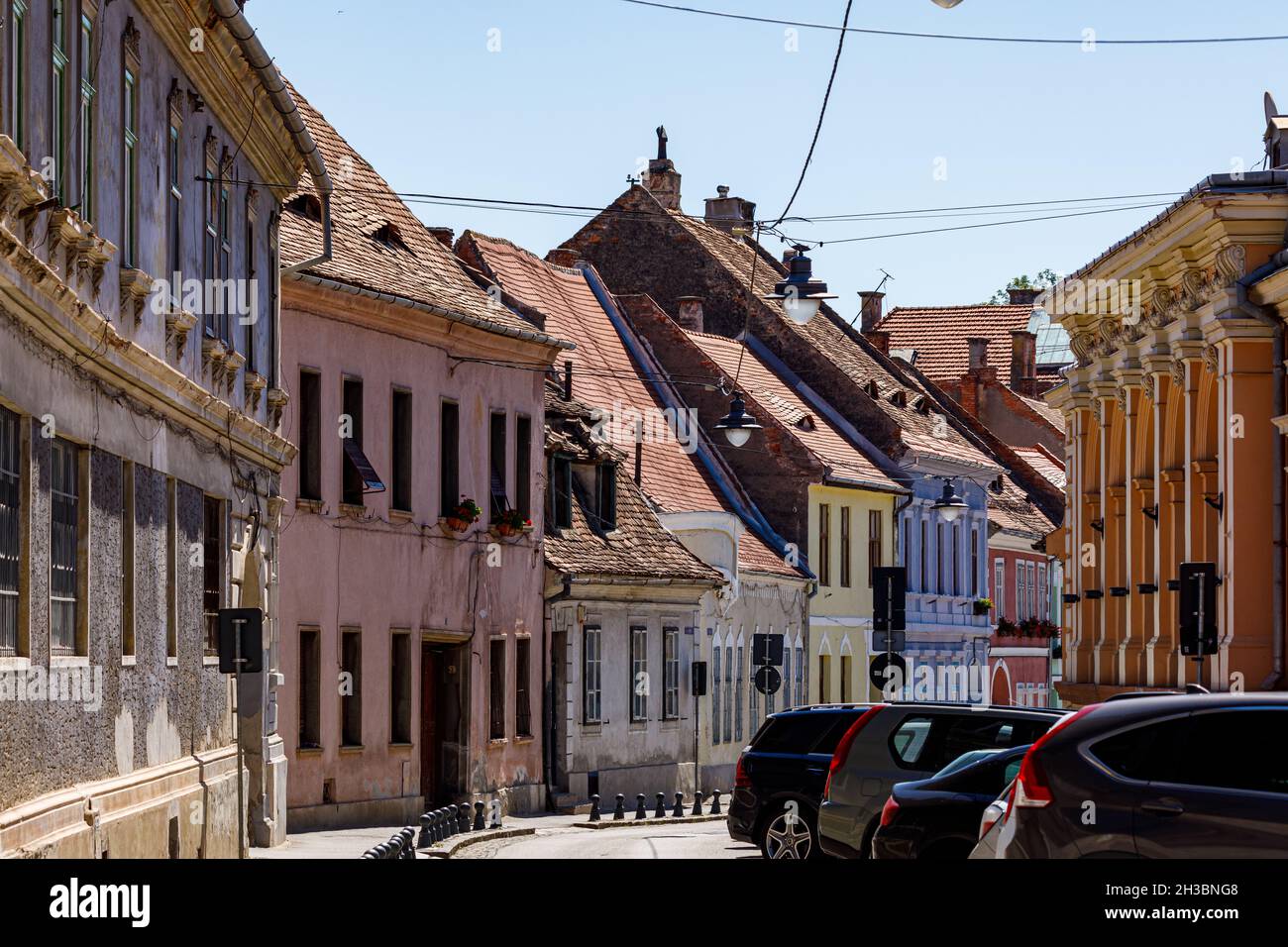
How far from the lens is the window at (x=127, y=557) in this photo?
1802cm

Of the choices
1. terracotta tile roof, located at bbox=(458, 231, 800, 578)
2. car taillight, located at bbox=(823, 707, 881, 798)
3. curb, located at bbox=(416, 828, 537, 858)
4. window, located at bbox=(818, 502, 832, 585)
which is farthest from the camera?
window, located at bbox=(818, 502, 832, 585)

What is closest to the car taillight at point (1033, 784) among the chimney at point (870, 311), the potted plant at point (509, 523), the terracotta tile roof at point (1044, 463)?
the potted plant at point (509, 523)

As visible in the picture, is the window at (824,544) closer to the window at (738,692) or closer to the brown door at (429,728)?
the window at (738,692)

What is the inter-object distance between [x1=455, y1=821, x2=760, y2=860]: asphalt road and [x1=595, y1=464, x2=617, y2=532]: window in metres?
8.64

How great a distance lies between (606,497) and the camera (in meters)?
42.4

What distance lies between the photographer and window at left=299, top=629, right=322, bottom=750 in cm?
3098

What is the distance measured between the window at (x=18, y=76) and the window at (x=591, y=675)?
85.8ft

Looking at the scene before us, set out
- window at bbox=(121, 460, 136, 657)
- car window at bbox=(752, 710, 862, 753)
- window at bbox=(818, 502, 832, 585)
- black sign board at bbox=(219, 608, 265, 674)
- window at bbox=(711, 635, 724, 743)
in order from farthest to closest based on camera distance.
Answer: window at bbox=(818, 502, 832, 585) < window at bbox=(711, 635, 724, 743) < car window at bbox=(752, 710, 862, 753) < black sign board at bbox=(219, 608, 265, 674) < window at bbox=(121, 460, 136, 657)

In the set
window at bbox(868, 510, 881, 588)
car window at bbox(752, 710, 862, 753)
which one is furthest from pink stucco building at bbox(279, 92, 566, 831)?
window at bbox(868, 510, 881, 588)

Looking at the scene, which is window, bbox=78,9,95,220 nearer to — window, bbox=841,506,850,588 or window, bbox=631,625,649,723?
window, bbox=631,625,649,723

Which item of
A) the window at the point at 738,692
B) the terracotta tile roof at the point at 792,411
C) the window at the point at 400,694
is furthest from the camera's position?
the terracotta tile roof at the point at 792,411

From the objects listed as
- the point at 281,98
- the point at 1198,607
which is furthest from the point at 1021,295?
the point at 281,98

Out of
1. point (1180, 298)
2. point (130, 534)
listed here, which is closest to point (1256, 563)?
point (1180, 298)

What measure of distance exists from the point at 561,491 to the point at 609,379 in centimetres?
870
